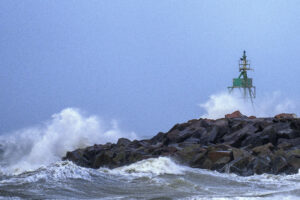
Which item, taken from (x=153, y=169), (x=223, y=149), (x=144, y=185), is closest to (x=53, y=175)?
(x=144, y=185)

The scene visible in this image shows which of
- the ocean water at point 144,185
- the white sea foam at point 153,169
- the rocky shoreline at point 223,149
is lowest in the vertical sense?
the ocean water at point 144,185

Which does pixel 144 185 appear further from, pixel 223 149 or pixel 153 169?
pixel 223 149

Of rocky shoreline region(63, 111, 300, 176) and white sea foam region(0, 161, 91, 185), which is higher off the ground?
rocky shoreline region(63, 111, 300, 176)

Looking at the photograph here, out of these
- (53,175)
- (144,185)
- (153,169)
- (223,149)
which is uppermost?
(223,149)

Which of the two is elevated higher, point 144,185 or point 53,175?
point 53,175

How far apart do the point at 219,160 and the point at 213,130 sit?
2.96 metres

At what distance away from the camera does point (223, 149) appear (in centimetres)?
953

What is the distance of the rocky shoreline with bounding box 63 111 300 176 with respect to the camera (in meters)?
8.34

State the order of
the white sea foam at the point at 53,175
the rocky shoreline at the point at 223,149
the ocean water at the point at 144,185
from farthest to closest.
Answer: the rocky shoreline at the point at 223,149 < the white sea foam at the point at 53,175 < the ocean water at the point at 144,185

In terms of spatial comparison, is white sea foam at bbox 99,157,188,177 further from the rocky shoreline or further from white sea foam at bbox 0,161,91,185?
white sea foam at bbox 0,161,91,185

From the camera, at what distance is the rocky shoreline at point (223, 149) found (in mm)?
8344

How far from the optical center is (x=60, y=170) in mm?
6816

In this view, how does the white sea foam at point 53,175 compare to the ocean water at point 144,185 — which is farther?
the white sea foam at point 53,175

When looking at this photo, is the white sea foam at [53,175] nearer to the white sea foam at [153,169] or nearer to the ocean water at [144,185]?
the ocean water at [144,185]
